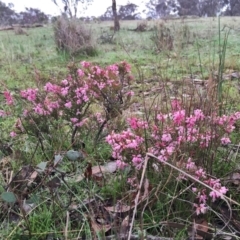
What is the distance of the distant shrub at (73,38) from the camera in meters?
7.32

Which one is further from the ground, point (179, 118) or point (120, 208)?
point (179, 118)

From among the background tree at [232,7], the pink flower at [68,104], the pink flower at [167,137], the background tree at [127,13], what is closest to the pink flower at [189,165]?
the pink flower at [167,137]

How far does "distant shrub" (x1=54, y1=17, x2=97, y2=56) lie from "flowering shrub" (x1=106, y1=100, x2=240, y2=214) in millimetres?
5745

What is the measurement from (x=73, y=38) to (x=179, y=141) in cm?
654

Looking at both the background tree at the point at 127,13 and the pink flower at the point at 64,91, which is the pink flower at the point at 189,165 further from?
the background tree at the point at 127,13

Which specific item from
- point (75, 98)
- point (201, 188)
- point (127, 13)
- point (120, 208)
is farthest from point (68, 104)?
point (127, 13)

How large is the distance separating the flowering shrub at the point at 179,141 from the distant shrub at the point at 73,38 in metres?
5.75

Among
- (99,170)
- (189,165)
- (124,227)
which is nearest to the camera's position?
(124,227)

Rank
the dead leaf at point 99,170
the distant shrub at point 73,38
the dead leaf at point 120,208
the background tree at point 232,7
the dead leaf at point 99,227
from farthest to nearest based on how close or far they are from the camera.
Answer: the background tree at point 232,7 → the distant shrub at point 73,38 → the dead leaf at point 99,170 → the dead leaf at point 120,208 → the dead leaf at point 99,227

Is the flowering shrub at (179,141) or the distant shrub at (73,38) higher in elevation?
the flowering shrub at (179,141)

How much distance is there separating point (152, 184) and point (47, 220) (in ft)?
1.38

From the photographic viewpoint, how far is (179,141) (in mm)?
1421

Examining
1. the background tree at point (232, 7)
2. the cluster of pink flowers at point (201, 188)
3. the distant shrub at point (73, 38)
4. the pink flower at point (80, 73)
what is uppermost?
the pink flower at point (80, 73)

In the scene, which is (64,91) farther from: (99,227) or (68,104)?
(99,227)
